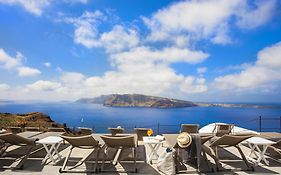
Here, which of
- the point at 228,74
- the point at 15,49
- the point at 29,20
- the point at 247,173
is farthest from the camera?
the point at 228,74

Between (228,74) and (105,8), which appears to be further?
(228,74)

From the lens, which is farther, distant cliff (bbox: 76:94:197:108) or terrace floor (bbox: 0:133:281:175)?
distant cliff (bbox: 76:94:197:108)

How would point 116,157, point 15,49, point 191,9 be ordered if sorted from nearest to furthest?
1. point 116,157
2. point 191,9
3. point 15,49

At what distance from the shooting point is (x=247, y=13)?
42.2 feet

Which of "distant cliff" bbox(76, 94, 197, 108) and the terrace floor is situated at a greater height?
"distant cliff" bbox(76, 94, 197, 108)

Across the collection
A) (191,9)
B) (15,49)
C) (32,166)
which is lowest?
(32,166)

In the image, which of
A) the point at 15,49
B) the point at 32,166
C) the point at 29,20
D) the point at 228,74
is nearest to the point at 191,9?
the point at 32,166

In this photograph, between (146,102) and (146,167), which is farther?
(146,102)

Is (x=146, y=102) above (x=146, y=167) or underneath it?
above

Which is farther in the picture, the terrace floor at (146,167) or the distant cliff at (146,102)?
the distant cliff at (146,102)

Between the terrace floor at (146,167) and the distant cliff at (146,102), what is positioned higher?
the distant cliff at (146,102)

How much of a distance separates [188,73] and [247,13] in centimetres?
7761

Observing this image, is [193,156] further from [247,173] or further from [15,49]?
[15,49]

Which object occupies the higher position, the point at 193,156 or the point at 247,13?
the point at 247,13
